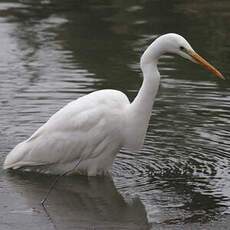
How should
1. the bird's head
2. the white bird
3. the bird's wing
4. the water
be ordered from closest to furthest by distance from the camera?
1. the water
2. the bird's head
3. the white bird
4. the bird's wing

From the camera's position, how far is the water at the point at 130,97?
971cm

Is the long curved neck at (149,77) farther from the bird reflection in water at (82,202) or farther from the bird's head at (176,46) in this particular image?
the bird reflection in water at (82,202)

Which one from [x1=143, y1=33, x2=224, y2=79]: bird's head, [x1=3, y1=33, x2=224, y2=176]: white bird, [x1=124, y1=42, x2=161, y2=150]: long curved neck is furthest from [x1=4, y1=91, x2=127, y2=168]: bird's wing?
[x1=143, y1=33, x2=224, y2=79]: bird's head

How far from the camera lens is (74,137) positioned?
35.3ft

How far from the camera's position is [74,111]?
10695 millimetres

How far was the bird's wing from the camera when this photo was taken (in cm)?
1057

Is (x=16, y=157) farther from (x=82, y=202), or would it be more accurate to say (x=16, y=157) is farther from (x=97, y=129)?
(x=82, y=202)

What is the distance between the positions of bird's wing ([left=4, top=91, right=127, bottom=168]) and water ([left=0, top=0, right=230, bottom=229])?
0.25 meters

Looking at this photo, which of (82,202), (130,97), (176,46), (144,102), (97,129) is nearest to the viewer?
(82,202)

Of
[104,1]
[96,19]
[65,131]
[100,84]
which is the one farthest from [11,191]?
[104,1]

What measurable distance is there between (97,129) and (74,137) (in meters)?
0.30

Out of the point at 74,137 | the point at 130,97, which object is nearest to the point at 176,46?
the point at 74,137

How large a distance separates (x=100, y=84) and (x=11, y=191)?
4.59 m

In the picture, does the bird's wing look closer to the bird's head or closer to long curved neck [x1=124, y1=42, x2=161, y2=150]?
long curved neck [x1=124, y1=42, x2=161, y2=150]
